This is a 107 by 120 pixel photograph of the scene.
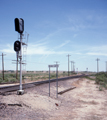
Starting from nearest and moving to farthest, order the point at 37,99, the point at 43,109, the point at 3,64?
the point at 43,109
the point at 37,99
the point at 3,64

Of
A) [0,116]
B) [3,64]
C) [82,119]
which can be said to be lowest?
[82,119]

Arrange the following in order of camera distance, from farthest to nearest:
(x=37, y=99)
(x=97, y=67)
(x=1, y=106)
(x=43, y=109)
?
(x=97, y=67)
(x=37, y=99)
(x=43, y=109)
(x=1, y=106)

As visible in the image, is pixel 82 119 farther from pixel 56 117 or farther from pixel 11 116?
pixel 11 116

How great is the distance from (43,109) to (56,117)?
117 cm

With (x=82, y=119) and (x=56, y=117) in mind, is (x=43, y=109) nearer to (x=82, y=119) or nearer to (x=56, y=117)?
(x=56, y=117)

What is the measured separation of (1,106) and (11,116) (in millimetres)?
1209

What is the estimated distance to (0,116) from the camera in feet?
24.7

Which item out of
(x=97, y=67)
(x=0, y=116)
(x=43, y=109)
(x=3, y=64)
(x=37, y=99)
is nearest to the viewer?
(x=0, y=116)

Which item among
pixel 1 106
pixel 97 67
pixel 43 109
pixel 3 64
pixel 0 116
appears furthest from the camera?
pixel 97 67

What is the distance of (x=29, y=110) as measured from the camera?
893 centimetres

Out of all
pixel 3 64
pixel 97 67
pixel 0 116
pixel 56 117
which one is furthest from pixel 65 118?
pixel 97 67

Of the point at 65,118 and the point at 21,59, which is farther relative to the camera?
the point at 21,59

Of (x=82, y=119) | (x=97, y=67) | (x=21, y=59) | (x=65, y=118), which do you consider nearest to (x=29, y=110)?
(x=65, y=118)

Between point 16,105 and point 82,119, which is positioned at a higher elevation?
point 16,105
